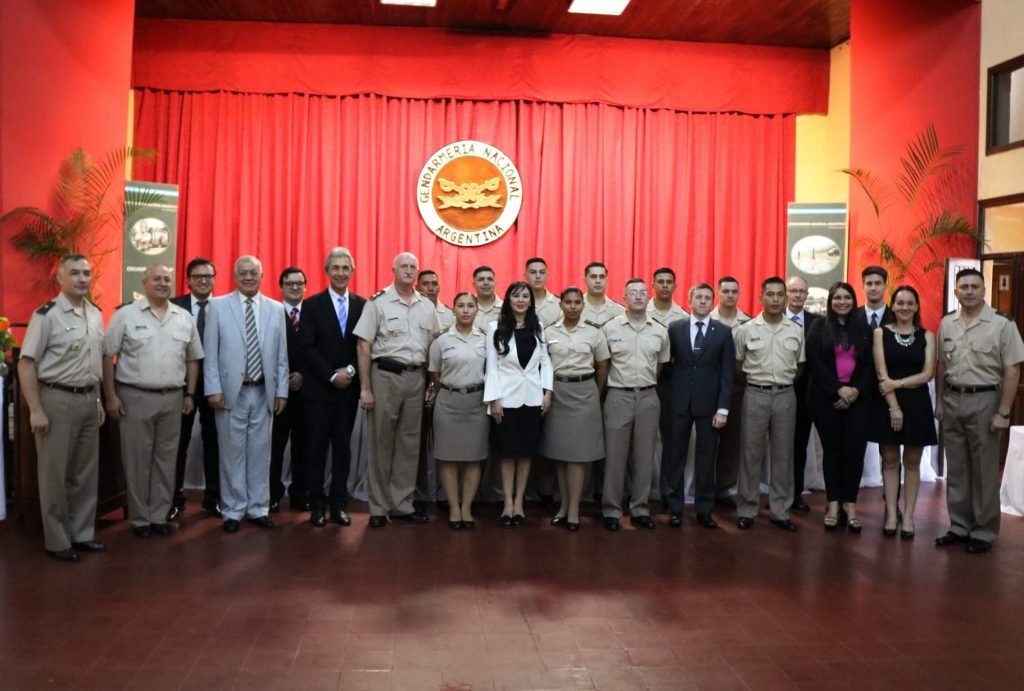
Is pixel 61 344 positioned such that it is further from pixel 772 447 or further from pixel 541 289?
pixel 772 447

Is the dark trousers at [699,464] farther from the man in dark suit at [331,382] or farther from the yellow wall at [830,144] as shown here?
the yellow wall at [830,144]

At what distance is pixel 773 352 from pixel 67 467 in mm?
3895

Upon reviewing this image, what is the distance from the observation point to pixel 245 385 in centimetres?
526

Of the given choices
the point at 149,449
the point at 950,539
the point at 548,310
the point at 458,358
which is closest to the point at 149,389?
the point at 149,449

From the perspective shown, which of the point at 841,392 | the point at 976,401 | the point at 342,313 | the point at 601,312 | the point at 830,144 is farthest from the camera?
the point at 830,144

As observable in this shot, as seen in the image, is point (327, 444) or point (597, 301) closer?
point (327, 444)

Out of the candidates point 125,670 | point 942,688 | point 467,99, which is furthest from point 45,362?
point 467,99

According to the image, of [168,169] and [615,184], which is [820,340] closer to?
[615,184]

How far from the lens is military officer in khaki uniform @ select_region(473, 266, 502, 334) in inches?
230

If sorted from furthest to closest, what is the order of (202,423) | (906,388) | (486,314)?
(486,314), (202,423), (906,388)

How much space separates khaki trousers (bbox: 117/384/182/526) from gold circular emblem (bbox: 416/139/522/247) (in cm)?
510

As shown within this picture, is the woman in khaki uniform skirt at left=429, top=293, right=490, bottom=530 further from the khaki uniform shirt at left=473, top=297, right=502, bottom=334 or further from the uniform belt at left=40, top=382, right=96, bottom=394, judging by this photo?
the uniform belt at left=40, top=382, right=96, bottom=394

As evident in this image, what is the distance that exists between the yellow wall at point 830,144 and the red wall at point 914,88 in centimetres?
126

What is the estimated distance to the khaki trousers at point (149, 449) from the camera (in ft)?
16.1
